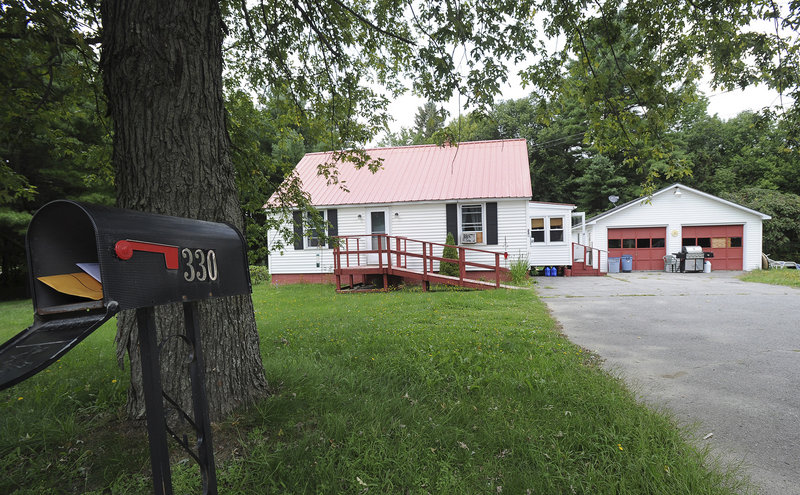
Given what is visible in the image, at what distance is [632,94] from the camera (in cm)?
422

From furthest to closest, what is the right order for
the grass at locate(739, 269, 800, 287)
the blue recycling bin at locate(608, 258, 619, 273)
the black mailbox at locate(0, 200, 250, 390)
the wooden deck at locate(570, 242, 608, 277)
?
the blue recycling bin at locate(608, 258, 619, 273) < the wooden deck at locate(570, 242, 608, 277) < the grass at locate(739, 269, 800, 287) < the black mailbox at locate(0, 200, 250, 390)

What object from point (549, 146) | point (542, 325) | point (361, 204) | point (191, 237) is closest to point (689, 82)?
point (542, 325)

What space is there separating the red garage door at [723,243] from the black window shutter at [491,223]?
44.9ft

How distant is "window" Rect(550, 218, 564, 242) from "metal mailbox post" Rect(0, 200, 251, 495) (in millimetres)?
17219

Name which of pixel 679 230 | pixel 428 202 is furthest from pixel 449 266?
pixel 679 230

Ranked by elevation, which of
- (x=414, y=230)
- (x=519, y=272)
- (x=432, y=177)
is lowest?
(x=519, y=272)

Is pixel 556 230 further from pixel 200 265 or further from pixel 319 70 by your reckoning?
pixel 200 265

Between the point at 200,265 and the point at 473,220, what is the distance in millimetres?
13761

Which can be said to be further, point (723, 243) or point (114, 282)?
point (723, 243)

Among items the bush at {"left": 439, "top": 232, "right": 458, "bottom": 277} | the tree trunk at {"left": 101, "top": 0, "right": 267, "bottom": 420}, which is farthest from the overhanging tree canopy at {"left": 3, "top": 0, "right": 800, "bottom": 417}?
the bush at {"left": 439, "top": 232, "right": 458, "bottom": 277}

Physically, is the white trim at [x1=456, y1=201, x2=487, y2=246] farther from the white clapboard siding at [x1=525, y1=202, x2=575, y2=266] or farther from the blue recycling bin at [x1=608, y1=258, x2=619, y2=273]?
the blue recycling bin at [x1=608, y1=258, x2=619, y2=273]

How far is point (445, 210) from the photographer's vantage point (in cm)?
1466

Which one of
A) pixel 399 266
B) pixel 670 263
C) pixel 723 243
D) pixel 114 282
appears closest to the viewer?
pixel 114 282

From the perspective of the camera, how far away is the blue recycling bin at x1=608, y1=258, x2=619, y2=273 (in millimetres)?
20234
